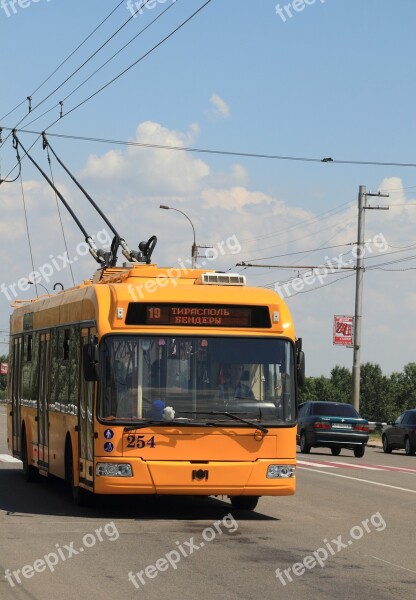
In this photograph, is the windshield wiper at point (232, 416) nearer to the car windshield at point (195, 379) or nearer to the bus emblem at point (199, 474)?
the car windshield at point (195, 379)

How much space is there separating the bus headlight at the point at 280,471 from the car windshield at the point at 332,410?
66.0ft

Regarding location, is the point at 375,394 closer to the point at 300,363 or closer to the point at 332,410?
the point at 332,410

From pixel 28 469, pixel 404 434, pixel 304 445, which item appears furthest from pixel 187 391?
pixel 404 434

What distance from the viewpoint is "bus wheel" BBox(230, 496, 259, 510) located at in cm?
1625

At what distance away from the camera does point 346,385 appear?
195 meters

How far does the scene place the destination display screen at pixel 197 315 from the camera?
15359mm

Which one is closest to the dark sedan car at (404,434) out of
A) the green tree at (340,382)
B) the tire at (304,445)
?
the tire at (304,445)

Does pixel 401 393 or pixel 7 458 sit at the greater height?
pixel 7 458

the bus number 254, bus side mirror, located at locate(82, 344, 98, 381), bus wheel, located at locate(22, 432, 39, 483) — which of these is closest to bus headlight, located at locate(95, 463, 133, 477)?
the bus number 254

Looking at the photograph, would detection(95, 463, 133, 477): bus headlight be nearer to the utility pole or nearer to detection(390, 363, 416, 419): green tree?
the utility pole

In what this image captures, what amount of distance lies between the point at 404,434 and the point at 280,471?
23.6m

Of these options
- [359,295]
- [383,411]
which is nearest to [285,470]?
[359,295]

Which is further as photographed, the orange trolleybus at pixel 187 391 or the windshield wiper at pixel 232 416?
the windshield wiper at pixel 232 416

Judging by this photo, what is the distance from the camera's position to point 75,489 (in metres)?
16.4
